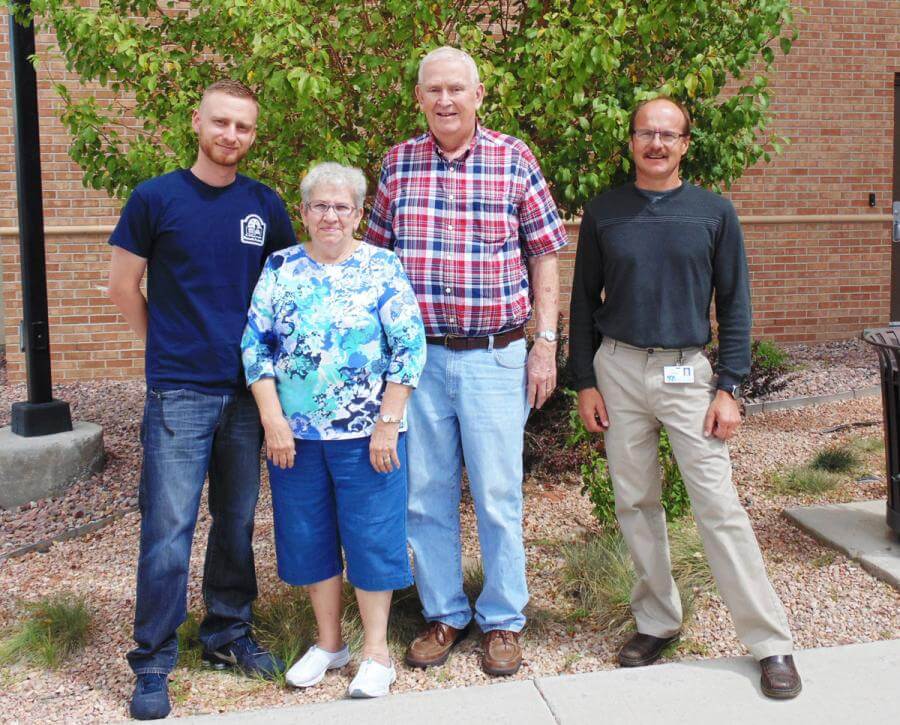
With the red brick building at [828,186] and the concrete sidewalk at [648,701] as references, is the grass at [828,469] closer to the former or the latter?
the concrete sidewalk at [648,701]

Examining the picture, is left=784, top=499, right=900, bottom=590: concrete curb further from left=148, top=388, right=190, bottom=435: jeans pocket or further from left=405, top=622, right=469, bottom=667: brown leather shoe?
left=148, top=388, right=190, bottom=435: jeans pocket

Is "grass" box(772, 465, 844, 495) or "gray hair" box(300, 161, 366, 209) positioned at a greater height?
"gray hair" box(300, 161, 366, 209)

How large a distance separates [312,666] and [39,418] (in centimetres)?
315

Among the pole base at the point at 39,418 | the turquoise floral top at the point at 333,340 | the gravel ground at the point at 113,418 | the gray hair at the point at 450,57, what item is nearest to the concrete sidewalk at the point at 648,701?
the turquoise floral top at the point at 333,340

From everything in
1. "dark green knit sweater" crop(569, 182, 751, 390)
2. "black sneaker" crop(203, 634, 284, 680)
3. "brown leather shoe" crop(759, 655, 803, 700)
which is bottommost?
"black sneaker" crop(203, 634, 284, 680)

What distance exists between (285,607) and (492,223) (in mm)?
1693

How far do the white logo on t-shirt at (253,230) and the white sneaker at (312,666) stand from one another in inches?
55.6

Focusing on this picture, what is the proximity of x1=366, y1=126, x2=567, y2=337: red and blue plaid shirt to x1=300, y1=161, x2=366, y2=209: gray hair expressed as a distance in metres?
0.25

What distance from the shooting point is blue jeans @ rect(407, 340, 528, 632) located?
10.3ft

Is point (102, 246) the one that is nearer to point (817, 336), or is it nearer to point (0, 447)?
point (0, 447)

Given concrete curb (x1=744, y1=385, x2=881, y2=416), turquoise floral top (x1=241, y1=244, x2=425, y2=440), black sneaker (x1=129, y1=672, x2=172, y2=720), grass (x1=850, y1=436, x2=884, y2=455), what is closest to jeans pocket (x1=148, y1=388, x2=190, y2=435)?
Answer: turquoise floral top (x1=241, y1=244, x2=425, y2=440)

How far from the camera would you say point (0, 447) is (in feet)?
17.5

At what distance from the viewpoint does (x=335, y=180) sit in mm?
2891

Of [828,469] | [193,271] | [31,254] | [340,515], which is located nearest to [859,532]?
[828,469]
